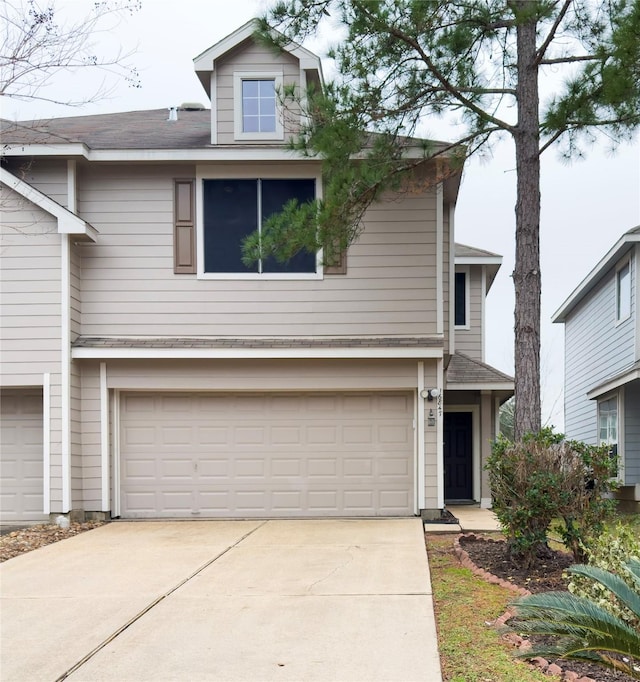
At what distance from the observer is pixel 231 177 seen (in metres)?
12.4

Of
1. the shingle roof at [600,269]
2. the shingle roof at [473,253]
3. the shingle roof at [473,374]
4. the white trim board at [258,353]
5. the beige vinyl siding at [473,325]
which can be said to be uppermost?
the shingle roof at [473,253]

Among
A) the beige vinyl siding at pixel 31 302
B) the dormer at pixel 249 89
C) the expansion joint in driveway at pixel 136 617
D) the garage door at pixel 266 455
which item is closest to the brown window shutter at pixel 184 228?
the dormer at pixel 249 89

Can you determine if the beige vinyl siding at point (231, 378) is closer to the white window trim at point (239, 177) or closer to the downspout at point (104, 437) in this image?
the downspout at point (104, 437)

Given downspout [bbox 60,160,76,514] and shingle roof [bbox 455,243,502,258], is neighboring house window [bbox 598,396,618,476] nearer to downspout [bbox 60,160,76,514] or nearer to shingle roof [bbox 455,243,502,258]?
shingle roof [bbox 455,243,502,258]

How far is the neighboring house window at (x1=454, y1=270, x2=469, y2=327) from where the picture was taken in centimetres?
1752

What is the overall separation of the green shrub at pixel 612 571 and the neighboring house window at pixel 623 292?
986cm

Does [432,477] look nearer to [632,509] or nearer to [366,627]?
[632,509]

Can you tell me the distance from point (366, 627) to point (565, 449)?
2.87 m

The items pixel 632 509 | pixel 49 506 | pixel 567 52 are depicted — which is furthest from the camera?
pixel 632 509

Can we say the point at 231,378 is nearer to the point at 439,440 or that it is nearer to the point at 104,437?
the point at 104,437

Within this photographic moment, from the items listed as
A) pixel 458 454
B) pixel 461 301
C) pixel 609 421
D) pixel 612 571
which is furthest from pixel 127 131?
pixel 609 421

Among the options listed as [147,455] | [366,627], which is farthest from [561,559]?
[147,455]

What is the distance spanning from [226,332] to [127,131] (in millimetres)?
4229

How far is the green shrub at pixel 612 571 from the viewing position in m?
5.12
